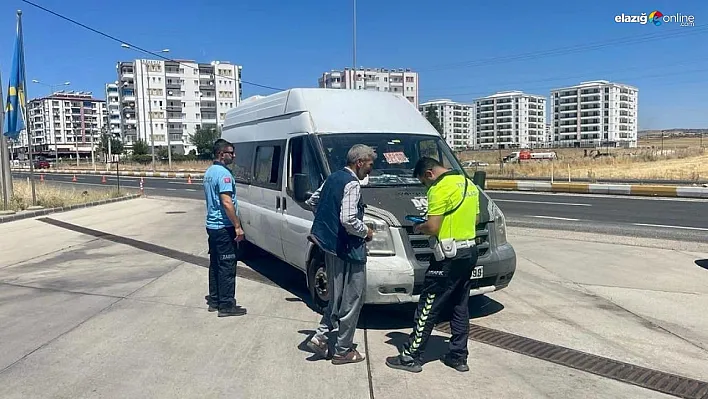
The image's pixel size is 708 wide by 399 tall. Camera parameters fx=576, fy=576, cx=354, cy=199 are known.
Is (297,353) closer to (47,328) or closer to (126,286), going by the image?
(47,328)

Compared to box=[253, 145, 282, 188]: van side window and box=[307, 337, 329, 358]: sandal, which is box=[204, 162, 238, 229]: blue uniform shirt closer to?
box=[253, 145, 282, 188]: van side window

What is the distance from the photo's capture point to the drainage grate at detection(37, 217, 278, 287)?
8461mm

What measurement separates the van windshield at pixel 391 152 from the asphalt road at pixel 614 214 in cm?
729

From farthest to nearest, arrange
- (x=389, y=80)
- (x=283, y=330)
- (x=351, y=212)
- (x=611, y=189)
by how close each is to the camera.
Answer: (x=389, y=80) < (x=611, y=189) < (x=283, y=330) < (x=351, y=212)

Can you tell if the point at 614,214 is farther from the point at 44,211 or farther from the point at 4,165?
the point at 4,165

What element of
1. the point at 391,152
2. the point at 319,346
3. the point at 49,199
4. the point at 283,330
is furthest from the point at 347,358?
the point at 49,199

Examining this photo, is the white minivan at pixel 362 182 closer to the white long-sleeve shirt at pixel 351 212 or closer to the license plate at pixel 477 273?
the license plate at pixel 477 273

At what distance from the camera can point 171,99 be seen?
377ft

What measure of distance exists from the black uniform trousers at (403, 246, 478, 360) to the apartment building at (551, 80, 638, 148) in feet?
521

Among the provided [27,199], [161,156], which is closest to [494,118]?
[161,156]

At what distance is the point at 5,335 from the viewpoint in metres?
5.58

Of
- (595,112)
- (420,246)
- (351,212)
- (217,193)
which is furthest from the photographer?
(595,112)

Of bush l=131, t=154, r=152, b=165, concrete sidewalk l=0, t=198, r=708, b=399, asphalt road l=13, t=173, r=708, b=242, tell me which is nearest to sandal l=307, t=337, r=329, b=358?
concrete sidewalk l=0, t=198, r=708, b=399

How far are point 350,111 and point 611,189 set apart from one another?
19363mm
